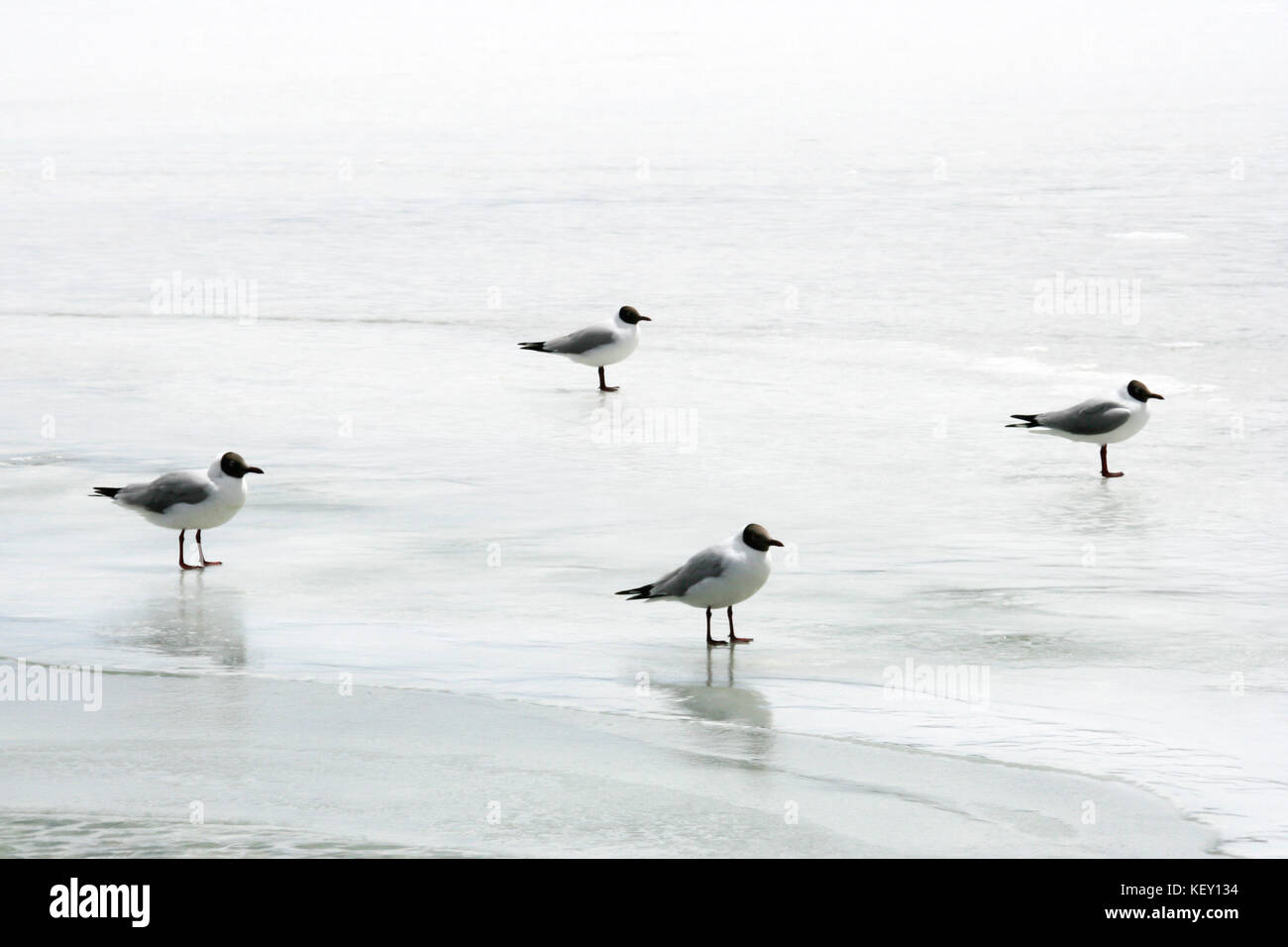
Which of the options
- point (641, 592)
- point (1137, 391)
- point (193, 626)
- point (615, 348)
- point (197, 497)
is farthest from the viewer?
point (615, 348)

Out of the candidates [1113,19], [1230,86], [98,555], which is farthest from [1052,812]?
[1113,19]

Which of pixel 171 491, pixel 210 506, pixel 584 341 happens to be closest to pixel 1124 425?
pixel 584 341

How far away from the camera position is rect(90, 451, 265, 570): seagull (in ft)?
31.2

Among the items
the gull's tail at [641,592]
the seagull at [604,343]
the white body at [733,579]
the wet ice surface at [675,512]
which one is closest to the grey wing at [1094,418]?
the wet ice surface at [675,512]

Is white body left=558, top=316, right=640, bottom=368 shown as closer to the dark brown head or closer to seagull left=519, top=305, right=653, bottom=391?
seagull left=519, top=305, right=653, bottom=391

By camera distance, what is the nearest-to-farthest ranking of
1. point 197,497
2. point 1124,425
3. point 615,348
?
point 197,497, point 1124,425, point 615,348

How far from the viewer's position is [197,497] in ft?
31.2

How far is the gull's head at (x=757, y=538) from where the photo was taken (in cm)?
802

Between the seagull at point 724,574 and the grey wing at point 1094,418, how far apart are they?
4541 millimetres

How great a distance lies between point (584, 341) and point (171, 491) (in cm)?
613

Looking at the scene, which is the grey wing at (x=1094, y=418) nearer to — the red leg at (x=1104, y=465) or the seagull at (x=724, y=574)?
the red leg at (x=1104, y=465)

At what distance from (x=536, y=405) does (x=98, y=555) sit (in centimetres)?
517

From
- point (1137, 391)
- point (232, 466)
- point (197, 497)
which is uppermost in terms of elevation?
point (1137, 391)

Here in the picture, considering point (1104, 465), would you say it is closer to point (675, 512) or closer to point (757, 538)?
point (675, 512)
